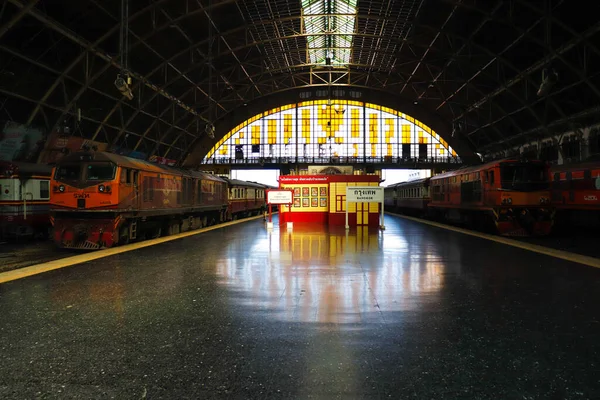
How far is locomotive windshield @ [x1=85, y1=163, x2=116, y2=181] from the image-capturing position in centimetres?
1414

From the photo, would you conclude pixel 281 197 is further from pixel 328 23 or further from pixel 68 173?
pixel 328 23

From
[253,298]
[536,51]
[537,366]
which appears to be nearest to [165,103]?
[536,51]

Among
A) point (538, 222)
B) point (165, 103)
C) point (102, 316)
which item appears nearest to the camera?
point (102, 316)

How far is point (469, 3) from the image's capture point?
3064 cm

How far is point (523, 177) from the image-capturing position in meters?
18.2

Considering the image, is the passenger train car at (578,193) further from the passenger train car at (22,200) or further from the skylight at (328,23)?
the passenger train car at (22,200)

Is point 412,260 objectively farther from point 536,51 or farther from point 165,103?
point 165,103

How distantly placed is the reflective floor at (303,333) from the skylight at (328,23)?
27.9 metres

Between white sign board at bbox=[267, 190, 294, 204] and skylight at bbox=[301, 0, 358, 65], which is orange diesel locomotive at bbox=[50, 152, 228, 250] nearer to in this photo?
white sign board at bbox=[267, 190, 294, 204]

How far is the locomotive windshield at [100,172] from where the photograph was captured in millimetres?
14144

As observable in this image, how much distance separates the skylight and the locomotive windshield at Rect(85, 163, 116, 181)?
893 inches

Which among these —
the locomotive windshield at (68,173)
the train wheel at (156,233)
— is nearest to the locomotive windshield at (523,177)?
the train wheel at (156,233)

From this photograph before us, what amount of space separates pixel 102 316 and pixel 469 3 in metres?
33.4


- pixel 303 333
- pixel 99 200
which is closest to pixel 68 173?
pixel 99 200
